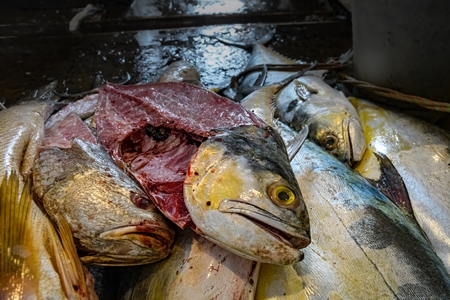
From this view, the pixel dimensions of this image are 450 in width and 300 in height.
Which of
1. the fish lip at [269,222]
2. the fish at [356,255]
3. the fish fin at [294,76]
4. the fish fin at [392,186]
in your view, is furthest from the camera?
the fish fin at [294,76]

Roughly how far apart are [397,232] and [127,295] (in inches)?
59.4

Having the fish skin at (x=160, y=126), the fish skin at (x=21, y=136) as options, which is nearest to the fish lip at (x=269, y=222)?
the fish skin at (x=160, y=126)

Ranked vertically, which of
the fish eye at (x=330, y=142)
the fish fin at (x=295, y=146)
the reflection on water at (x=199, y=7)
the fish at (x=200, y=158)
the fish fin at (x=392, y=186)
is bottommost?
the reflection on water at (x=199, y=7)

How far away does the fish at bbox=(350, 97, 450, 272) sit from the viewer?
252cm

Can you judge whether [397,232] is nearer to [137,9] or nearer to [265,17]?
[265,17]

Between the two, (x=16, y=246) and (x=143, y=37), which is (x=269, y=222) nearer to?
(x=16, y=246)

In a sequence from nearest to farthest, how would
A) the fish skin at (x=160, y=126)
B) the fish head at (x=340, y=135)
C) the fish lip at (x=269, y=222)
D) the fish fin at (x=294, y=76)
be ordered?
the fish lip at (x=269, y=222), the fish skin at (x=160, y=126), the fish head at (x=340, y=135), the fish fin at (x=294, y=76)

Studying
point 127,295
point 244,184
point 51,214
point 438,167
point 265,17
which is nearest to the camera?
point 244,184

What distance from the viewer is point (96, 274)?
2443mm

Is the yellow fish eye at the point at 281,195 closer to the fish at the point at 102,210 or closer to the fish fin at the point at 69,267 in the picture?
the fish at the point at 102,210

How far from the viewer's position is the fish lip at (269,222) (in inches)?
64.6

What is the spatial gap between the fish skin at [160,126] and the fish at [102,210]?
0.10m

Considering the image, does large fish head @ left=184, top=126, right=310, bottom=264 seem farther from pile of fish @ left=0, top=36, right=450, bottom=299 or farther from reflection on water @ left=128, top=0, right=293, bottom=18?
reflection on water @ left=128, top=0, right=293, bottom=18

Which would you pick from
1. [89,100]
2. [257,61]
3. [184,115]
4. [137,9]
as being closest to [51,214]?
[184,115]
